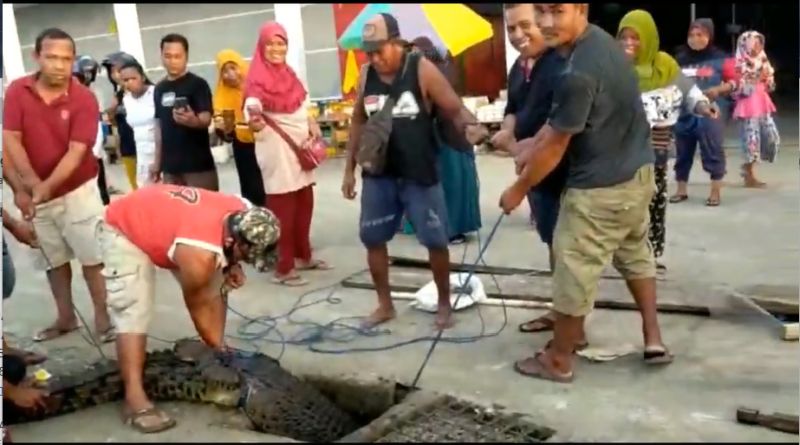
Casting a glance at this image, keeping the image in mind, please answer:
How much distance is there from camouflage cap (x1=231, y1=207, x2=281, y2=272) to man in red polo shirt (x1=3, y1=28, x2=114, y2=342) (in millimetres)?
1273

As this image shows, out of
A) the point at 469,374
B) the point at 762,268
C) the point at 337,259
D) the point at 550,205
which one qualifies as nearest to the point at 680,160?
the point at 762,268

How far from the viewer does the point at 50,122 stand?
182 inches

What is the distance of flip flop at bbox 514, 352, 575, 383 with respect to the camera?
397 centimetres

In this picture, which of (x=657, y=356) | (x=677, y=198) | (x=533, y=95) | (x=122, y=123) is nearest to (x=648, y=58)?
(x=533, y=95)

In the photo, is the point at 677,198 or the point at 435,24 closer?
the point at 677,198

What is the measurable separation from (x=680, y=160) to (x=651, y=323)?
3791 millimetres

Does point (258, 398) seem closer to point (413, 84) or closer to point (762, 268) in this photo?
point (413, 84)

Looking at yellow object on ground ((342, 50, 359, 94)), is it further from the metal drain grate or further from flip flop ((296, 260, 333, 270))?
the metal drain grate

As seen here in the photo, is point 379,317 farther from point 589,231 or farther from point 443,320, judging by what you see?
point 589,231

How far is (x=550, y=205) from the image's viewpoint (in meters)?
4.36

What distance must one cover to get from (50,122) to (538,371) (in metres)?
2.79

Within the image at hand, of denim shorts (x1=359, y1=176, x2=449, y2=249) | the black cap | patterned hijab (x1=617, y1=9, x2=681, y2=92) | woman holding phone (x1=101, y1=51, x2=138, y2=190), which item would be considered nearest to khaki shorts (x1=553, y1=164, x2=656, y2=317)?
denim shorts (x1=359, y1=176, x2=449, y2=249)

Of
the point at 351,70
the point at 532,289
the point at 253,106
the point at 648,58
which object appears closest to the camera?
the point at 648,58

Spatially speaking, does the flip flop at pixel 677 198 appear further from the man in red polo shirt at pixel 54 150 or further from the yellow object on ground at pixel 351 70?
the man in red polo shirt at pixel 54 150
